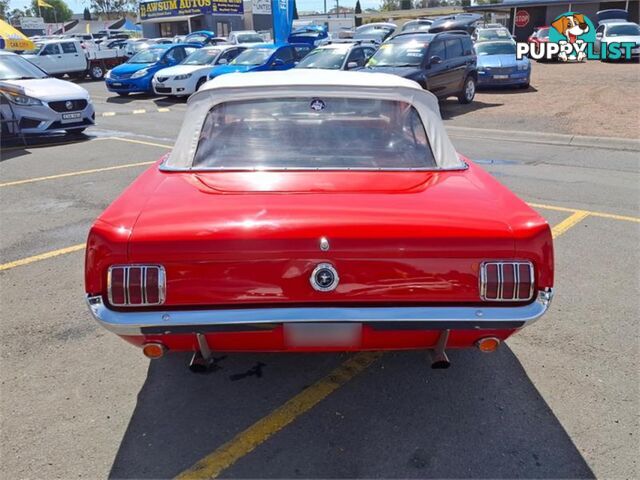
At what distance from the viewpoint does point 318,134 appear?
344 cm

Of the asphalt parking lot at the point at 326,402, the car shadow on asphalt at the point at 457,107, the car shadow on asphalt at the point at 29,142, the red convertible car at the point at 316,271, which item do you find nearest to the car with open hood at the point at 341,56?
the car shadow on asphalt at the point at 457,107

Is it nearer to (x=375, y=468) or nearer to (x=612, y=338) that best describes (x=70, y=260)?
(x=375, y=468)

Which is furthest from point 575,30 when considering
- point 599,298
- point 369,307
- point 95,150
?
point 369,307

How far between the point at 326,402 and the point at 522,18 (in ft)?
144

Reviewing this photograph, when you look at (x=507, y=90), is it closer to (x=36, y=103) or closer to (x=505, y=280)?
(x=36, y=103)

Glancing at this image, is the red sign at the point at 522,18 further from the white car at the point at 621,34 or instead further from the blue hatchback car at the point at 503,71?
the blue hatchback car at the point at 503,71

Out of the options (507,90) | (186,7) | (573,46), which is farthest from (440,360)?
(186,7)

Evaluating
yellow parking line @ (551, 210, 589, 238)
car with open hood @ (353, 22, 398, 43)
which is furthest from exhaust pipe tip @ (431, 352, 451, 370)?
car with open hood @ (353, 22, 398, 43)

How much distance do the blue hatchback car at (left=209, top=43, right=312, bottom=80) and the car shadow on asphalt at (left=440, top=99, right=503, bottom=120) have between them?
5.25m

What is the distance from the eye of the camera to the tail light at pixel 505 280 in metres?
2.46

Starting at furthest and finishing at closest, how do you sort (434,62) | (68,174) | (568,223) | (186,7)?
(186,7), (434,62), (68,174), (568,223)

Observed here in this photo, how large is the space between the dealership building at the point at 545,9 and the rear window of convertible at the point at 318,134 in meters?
40.9

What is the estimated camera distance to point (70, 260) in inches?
199

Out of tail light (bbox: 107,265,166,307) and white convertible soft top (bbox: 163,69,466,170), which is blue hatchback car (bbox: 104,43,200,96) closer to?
white convertible soft top (bbox: 163,69,466,170)
